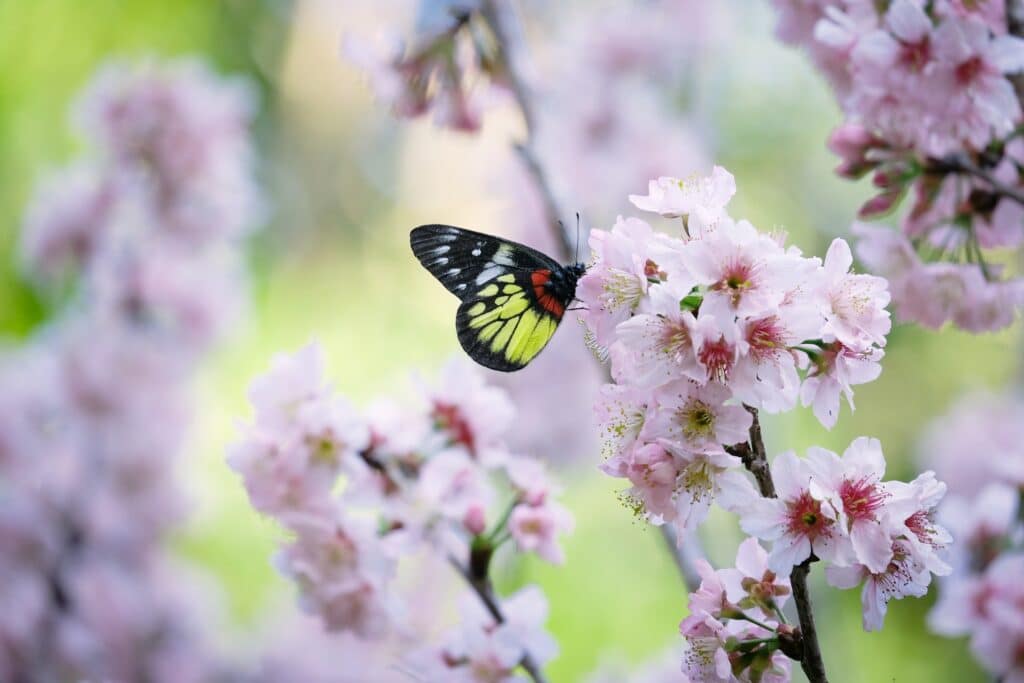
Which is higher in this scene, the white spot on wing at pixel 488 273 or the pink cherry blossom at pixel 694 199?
the white spot on wing at pixel 488 273

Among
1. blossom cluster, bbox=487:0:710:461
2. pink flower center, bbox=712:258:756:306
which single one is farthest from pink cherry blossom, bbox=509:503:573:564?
blossom cluster, bbox=487:0:710:461

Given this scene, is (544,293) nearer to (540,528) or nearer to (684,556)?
(540,528)

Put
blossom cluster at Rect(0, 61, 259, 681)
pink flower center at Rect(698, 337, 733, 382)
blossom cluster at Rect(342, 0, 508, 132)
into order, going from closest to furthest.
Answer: pink flower center at Rect(698, 337, 733, 382)
blossom cluster at Rect(342, 0, 508, 132)
blossom cluster at Rect(0, 61, 259, 681)

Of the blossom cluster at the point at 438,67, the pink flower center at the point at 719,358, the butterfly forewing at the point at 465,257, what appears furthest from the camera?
the blossom cluster at the point at 438,67

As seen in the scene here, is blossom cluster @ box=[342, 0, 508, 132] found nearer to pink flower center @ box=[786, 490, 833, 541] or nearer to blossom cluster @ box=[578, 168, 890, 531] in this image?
blossom cluster @ box=[578, 168, 890, 531]

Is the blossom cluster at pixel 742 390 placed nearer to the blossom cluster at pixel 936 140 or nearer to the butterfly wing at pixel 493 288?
the butterfly wing at pixel 493 288

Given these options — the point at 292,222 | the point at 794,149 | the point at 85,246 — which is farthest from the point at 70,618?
the point at 292,222

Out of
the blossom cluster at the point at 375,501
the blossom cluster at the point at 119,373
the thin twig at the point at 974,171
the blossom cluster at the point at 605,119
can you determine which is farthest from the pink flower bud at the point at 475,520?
the blossom cluster at the point at 119,373
